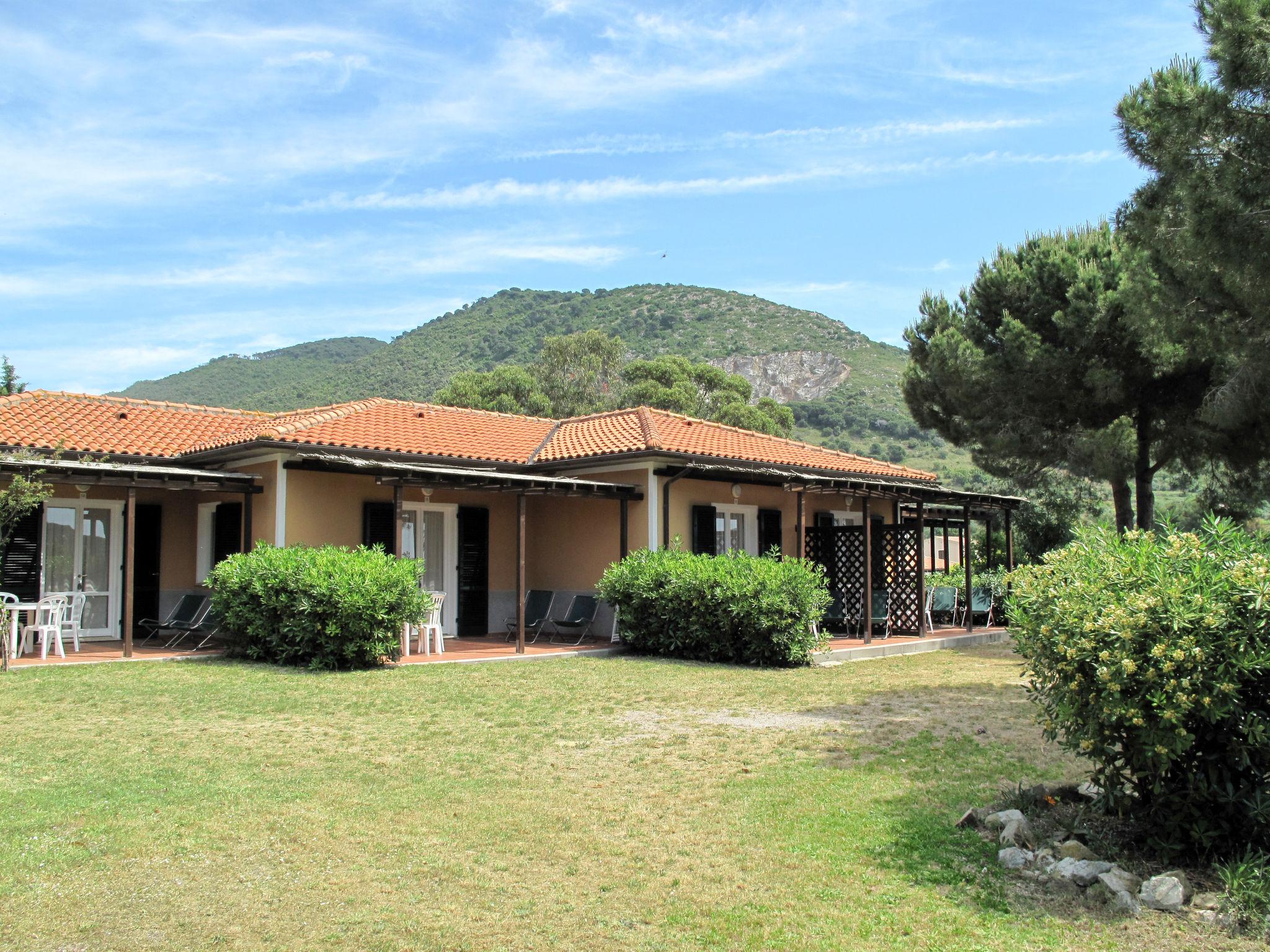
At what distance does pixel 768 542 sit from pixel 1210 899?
13543 mm

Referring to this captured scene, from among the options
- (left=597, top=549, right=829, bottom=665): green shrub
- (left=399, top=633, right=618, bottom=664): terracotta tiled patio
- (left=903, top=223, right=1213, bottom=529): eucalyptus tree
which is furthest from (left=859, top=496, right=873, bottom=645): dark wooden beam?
(left=903, top=223, right=1213, bottom=529): eucalyptus tree

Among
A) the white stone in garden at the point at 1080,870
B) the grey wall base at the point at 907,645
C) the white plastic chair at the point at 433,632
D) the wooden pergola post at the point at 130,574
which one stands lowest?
the grey wall base at the point at 907,645

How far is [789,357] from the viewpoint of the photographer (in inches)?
2286

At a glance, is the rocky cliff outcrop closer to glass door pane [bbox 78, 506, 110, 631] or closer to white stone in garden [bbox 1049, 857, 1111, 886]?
glass door pane [bbox 78, 506, 110, 631]

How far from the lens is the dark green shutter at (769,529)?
1748 centimetres

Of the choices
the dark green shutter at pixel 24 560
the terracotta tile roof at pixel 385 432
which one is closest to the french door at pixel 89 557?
the dark green shutter at pixel 24 560

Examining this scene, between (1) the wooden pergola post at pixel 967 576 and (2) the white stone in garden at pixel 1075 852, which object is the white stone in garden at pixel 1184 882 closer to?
(2) the white stone in garden at pixel 1075 852

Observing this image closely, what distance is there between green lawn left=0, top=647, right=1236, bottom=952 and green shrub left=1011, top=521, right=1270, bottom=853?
0.76 m

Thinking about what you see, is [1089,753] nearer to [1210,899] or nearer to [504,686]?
[1210,899]

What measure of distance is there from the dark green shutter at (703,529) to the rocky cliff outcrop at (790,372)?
38552 mm

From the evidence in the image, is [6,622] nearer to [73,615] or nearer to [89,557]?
[73,615]

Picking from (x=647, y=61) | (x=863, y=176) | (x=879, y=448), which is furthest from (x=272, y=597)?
(x=879, y=448)

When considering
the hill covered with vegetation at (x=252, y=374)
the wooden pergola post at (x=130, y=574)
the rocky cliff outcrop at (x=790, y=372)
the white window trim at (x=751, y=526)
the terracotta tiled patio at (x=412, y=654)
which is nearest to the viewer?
the wooden pergola post at (x=130, y=574)

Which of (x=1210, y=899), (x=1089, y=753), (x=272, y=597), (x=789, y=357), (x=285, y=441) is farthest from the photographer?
(x=789, y=357)
